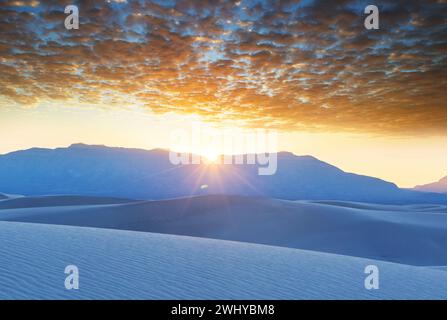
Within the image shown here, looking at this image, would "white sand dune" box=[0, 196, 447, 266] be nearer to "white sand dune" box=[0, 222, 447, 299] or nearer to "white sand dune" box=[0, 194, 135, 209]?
"white sand dune" box=[0, 222, 447, 299]

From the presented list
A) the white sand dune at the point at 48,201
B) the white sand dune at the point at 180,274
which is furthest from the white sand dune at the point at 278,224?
A: the white sand dune at the point at 48,201

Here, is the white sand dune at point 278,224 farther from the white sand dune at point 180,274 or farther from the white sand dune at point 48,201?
the white sand dune at point 48,201

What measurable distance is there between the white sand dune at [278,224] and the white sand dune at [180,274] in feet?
→ 39.6

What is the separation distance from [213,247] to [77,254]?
5.16 m

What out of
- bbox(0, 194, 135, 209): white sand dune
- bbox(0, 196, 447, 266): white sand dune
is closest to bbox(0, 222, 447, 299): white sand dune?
bbox(0, 196, 447, 266): white sand dune

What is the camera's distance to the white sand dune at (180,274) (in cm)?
656

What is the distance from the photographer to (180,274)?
8117mm

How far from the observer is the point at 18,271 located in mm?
7293

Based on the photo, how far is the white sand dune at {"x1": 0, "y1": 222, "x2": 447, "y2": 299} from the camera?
258 inches

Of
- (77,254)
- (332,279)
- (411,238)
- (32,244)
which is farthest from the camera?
(411,238)

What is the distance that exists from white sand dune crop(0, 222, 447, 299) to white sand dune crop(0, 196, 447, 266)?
39.6 ft

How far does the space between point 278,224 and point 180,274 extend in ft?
67.1
